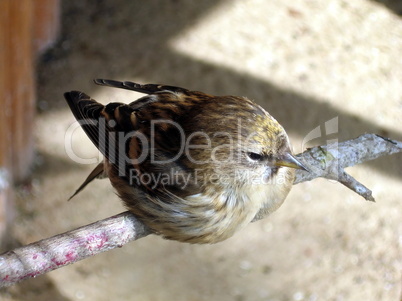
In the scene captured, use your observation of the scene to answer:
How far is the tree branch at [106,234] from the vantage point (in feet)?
7.33

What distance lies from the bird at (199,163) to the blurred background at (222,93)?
66.1 inches

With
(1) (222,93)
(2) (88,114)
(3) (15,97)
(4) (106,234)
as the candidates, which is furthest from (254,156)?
(1) (222,93)

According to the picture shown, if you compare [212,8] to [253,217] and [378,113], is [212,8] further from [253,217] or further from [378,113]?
[253,217]

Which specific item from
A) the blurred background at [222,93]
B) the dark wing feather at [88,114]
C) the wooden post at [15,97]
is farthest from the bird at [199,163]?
the wooden post at [15,97]

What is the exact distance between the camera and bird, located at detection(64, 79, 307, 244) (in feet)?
8.52

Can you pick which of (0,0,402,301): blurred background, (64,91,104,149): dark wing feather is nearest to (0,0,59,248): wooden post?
(0,0,402,301): blurred background

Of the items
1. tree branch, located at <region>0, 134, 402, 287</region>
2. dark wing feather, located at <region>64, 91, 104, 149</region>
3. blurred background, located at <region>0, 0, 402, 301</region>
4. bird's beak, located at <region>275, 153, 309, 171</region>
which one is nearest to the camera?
tree branch, located at <region>0, 134, 402, 287</region>

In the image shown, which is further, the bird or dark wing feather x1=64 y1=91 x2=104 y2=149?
dark wing feather x1=64 y1=91 x2=104 y2=149

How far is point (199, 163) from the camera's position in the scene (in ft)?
8.79

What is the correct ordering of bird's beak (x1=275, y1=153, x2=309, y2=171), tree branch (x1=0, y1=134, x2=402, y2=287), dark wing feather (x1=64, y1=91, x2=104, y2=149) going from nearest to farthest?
tree branch (x1=0, y1=134, x2=402, y2=287) → bird's beak (x1=275, y1=153, x2=309, y2=171) → dark wing feather (x1=64, y1=91, x2=104, y2=149)

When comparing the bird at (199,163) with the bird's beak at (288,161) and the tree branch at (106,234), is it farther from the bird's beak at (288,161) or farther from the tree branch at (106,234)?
the tree branch at (106,234)

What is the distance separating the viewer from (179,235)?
2816 mm

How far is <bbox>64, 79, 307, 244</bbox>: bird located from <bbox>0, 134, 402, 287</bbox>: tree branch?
126 mm

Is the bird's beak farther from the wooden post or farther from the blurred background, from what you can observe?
the wooden post
